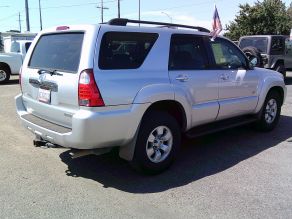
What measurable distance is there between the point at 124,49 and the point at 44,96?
3.70ft

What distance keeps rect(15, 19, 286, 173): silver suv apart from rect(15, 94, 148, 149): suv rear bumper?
0.04 ft

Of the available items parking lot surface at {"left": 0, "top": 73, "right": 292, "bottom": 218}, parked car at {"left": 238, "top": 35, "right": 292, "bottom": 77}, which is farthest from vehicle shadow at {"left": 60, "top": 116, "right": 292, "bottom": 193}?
parked car at {"left": 238, "top": 35, "right": 292, "bottom": 77}

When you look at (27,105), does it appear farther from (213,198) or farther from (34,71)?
(213,198)

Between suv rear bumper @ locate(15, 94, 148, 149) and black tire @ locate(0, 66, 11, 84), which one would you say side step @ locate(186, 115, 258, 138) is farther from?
black tire @ locate(0, 66, 11, 84)

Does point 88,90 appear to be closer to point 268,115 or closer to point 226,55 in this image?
point 226,55

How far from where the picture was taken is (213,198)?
4.23 m

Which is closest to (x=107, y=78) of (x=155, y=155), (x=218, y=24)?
(x=155, y=155)

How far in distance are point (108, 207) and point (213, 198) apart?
1.13m

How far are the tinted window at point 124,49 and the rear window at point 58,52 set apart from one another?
289 millimetres

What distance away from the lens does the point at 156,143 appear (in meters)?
4.94

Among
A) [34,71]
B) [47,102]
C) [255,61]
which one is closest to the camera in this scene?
[47,102]

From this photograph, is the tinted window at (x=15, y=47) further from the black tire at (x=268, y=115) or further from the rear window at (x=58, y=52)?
the black tire at (x=268, y=115)

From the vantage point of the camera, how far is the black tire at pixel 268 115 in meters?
7.01

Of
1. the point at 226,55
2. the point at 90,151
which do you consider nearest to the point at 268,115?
the point at 226,55
